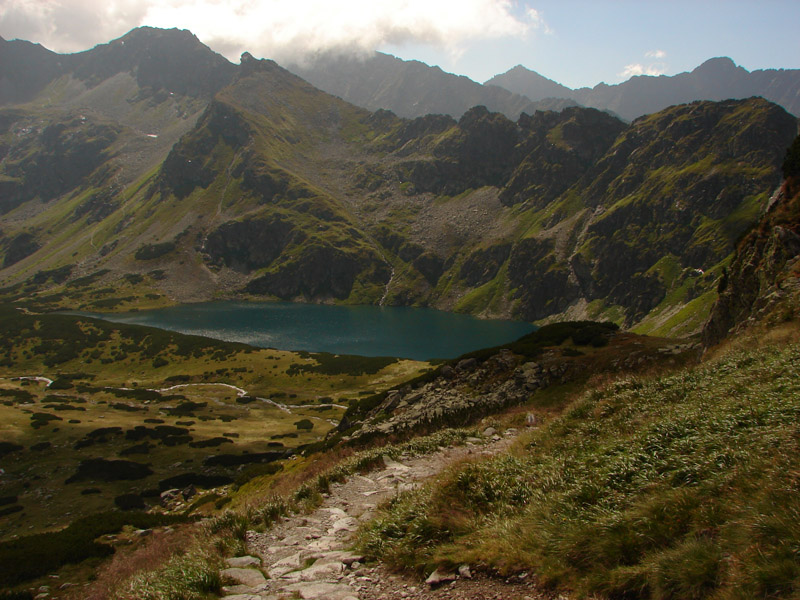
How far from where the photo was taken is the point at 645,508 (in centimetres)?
776

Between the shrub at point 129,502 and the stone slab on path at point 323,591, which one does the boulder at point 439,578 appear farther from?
the shrub at point 129,502

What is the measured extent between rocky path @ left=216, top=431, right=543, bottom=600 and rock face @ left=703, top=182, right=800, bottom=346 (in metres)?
22.4

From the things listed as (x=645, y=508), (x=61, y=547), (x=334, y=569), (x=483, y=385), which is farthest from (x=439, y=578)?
(x=483, y=385)

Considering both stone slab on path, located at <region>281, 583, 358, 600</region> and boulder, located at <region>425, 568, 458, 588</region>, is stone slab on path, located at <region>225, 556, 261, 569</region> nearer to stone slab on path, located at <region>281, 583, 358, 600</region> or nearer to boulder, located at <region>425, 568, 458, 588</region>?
stone slab on path, located at <region>281, 583, 358, 600</region>

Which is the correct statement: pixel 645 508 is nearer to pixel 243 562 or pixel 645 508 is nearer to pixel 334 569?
pixel 334 569

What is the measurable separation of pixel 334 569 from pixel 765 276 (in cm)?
3427

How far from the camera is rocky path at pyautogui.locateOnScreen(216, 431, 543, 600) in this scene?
27.2 feet

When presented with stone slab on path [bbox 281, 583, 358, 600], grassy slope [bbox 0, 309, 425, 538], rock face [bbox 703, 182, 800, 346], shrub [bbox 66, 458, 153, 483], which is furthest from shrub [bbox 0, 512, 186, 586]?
rock face [bbox 703, 182, 800, 346]

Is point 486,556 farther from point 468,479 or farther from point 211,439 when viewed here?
point 211,439

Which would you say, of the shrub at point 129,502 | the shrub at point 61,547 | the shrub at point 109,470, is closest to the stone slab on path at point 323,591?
the shrub at point 61,547

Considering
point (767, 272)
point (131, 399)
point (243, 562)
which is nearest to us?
point (243, 562)

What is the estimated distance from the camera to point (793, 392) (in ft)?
34.7

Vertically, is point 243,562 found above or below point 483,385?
above

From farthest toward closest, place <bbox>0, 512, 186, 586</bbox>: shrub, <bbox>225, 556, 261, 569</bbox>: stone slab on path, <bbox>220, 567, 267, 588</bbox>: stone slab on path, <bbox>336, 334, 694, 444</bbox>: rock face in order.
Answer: <bbox>336, 334, 694, 444</bbox>: rock face, <bbox>0, 512, 186, 586</bbox>: shrub, <bbox>225, 556, 261, 569</bbox>: stone slab on path, <bbox>220, 567, 267, 588</bbox>: stone slab on path
